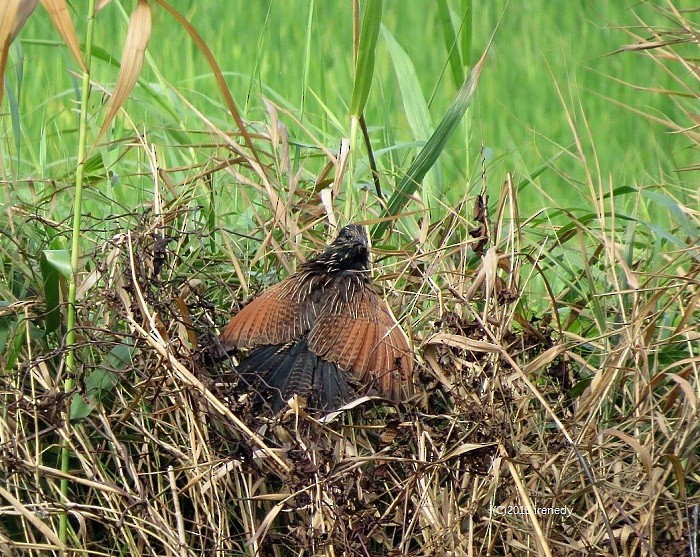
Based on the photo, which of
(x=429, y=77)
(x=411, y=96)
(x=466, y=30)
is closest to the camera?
(x=466, y=30)

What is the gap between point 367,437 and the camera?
2.21m

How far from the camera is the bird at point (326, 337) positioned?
83.6 inches

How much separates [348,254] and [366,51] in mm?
515

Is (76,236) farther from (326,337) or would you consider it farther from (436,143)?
(436,143)

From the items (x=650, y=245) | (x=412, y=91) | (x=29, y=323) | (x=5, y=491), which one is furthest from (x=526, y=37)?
(x=5, y=491)

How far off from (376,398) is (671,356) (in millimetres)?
734

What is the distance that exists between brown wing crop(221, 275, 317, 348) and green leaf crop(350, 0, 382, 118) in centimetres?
54

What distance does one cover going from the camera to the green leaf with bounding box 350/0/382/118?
244 centimetres

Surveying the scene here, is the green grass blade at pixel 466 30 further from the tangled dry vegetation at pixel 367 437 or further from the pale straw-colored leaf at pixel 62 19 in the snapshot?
the pale straw-colored leaf at pixel 62 19

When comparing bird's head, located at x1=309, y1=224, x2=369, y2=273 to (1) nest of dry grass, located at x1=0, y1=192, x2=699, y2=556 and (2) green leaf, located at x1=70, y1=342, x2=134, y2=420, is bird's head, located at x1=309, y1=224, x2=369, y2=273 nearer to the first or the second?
(1) nest of dry grass, located at x1=0, y1=192, x2=699, y2=556

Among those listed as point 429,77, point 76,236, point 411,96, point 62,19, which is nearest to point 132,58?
point 62,19

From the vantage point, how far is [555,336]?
240cm

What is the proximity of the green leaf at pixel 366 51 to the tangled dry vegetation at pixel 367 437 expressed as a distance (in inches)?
17.7

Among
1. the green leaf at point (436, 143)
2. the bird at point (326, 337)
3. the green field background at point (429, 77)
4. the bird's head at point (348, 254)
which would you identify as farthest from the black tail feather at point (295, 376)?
the green field background at point (429, 77)
